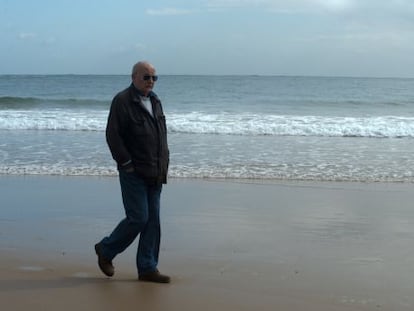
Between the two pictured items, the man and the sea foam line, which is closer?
the man

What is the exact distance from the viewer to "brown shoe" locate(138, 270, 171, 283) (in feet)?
16.0

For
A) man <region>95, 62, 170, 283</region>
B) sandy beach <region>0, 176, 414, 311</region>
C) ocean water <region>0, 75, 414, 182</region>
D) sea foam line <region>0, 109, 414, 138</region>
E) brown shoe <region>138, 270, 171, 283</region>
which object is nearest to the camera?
sandy beach <region>0, 176, 414, 311</region>

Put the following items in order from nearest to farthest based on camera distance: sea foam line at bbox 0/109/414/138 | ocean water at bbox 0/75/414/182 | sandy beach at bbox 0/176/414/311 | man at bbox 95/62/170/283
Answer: sandy beach at bbox 0/176/414/311 < man at bbox 95/62/170/283 < ocean water at bbox 0/75/414/182 < sea foam line at bbox 0/109/414/138

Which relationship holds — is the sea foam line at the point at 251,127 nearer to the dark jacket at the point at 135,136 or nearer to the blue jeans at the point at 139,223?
the blue jeans at the point at 139,223

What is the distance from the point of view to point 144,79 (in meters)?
4.70

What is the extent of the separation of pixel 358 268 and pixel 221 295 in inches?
55.6

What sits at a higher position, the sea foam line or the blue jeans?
the sea foam line

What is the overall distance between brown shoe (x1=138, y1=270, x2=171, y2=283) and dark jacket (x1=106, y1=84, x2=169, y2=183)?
2.45 ft

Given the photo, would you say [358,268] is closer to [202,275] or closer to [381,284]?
[381,284]

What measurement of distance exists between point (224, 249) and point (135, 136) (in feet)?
5.79

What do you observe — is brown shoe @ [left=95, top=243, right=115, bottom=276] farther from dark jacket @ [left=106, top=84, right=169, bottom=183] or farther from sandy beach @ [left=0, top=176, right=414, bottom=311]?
dark jacket @ [left=106, top=84, right=169, bottom=183]

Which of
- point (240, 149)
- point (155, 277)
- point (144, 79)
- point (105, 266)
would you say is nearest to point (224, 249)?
point (155, 277)

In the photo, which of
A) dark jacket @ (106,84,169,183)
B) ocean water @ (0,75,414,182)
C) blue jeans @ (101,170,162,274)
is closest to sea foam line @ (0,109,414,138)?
ocean water @ (0,75,414,182)

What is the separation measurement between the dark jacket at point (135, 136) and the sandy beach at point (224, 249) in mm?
932
